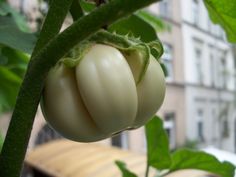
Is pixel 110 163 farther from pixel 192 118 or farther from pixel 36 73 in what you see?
pixel 192 118

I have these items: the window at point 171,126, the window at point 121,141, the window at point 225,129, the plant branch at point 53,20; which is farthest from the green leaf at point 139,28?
the window at point 225,129

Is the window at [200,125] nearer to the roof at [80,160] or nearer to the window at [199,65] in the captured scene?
the window at [199,65]

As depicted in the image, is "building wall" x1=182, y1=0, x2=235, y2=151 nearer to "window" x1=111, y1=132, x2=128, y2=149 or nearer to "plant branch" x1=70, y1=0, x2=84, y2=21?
"window" x1=111, y1=132, x2=128, y2=149

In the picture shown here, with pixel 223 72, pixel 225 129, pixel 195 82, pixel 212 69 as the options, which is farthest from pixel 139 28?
pixel 225 129

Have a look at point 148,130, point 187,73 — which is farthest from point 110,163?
point 187,73

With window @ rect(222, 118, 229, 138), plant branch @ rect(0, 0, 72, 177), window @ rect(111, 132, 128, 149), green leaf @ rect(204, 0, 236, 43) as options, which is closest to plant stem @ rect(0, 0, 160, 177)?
plant branch @ rect(0, 0, 72, 177)

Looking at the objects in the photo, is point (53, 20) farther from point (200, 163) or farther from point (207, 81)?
point (207, 81)
